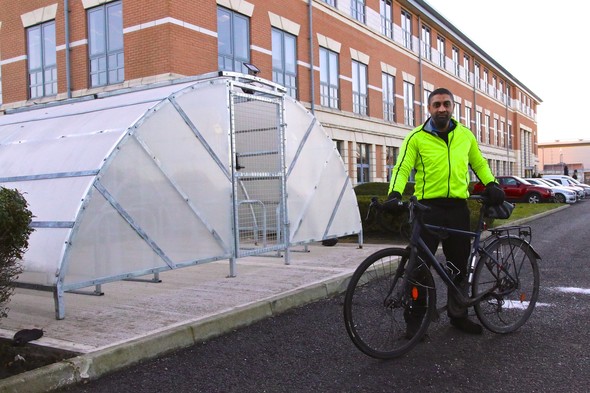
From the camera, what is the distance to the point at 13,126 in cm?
750

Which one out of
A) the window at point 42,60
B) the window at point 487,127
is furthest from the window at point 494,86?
the window at point 42,60

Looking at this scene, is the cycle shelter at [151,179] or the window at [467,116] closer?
the cycle shelter at [151,179]

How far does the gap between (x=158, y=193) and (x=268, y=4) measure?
1298cm

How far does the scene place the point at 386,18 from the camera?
26.1 meters

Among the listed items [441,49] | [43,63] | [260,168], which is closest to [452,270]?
[260,168]

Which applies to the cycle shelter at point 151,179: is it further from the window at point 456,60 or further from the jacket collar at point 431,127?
the window at point 456,60

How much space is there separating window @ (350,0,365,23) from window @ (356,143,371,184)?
5.66 metres

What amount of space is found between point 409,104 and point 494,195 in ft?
83.2

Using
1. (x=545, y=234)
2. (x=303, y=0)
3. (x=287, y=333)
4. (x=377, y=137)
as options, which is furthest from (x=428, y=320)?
(x=377, y=137)

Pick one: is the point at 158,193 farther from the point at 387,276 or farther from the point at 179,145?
the point at 387,276

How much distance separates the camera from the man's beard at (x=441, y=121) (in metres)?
4.32

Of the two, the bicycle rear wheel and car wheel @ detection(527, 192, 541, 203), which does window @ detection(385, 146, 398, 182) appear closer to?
car wheel @ detection(527, 192, 541, 203)

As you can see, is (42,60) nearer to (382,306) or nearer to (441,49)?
(382,306)

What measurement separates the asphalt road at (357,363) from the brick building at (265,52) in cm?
487
